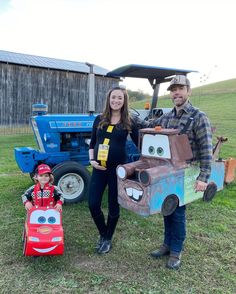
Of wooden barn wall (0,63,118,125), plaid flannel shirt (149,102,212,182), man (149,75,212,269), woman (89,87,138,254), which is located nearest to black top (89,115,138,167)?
woman (89,87,138,254)

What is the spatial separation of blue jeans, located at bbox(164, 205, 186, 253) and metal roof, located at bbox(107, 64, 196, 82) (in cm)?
267

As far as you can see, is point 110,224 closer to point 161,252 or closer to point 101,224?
point 101,224

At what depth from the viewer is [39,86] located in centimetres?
1875

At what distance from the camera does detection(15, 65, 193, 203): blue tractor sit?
5199 mm

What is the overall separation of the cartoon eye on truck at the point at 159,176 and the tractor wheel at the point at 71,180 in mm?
2187

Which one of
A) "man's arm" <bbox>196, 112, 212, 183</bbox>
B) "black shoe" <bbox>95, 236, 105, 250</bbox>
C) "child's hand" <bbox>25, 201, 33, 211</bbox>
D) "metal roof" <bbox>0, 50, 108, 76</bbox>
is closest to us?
"man's arm" <bbox>196, 112, 212, 183</bbox>

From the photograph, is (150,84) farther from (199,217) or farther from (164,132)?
(164,132)

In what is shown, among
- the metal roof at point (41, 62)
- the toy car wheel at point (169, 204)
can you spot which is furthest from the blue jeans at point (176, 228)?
the metal roof at point (41, 62)

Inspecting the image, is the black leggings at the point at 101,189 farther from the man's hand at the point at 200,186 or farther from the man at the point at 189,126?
the man's hand at the point at 200,186

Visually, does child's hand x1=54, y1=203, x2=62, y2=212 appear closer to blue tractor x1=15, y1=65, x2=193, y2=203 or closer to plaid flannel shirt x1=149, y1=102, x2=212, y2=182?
plaid flannel shirt x1=149, y1=102, x2=212, y2=182

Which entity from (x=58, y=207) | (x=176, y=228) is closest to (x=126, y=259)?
(x=176, y=228)

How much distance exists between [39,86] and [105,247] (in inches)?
647

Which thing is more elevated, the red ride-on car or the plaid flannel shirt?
the plaid flannel shirt

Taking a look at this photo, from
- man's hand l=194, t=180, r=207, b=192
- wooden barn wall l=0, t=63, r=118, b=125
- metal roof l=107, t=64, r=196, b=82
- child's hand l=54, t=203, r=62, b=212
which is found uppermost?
wooden barn wall l=0, t=63, r=118, b=125
